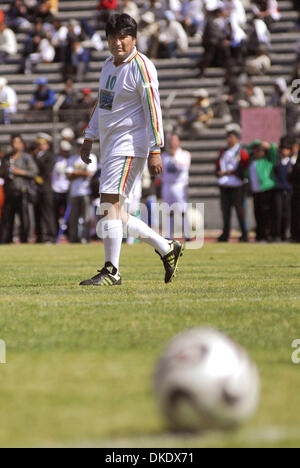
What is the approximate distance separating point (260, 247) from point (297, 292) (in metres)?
9.79

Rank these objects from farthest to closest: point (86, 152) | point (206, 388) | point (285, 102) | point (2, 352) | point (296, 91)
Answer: point (285, 102)
point (296, 91)
point (86, 152)
point (2, 352)
point (206, 388)

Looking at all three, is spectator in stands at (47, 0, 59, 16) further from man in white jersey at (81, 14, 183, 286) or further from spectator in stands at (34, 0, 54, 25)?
man in white jersey at (81, 14, 183, 286)

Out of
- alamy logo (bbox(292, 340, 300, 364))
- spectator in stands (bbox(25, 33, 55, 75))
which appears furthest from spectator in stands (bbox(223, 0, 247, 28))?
alamy logo (bbox(292, 340, 300, 364))

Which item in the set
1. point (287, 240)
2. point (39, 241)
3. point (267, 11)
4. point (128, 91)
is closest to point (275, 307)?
point (128, 91)

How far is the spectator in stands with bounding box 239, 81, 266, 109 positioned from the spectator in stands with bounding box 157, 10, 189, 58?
378 cm

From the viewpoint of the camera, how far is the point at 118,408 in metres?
4.49

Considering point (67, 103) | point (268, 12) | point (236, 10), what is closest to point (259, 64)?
point (236, 10)

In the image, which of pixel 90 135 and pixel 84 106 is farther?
pixel 84 106

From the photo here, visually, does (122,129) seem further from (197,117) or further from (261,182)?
(197,117)

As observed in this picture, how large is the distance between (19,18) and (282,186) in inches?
568

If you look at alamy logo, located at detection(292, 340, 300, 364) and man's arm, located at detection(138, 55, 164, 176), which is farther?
man's arm, located at detection(138, 55, 164, 176)

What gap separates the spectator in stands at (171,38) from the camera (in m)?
29.2

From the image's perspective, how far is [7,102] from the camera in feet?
90.9

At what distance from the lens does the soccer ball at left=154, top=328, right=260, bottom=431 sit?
3984 mm
